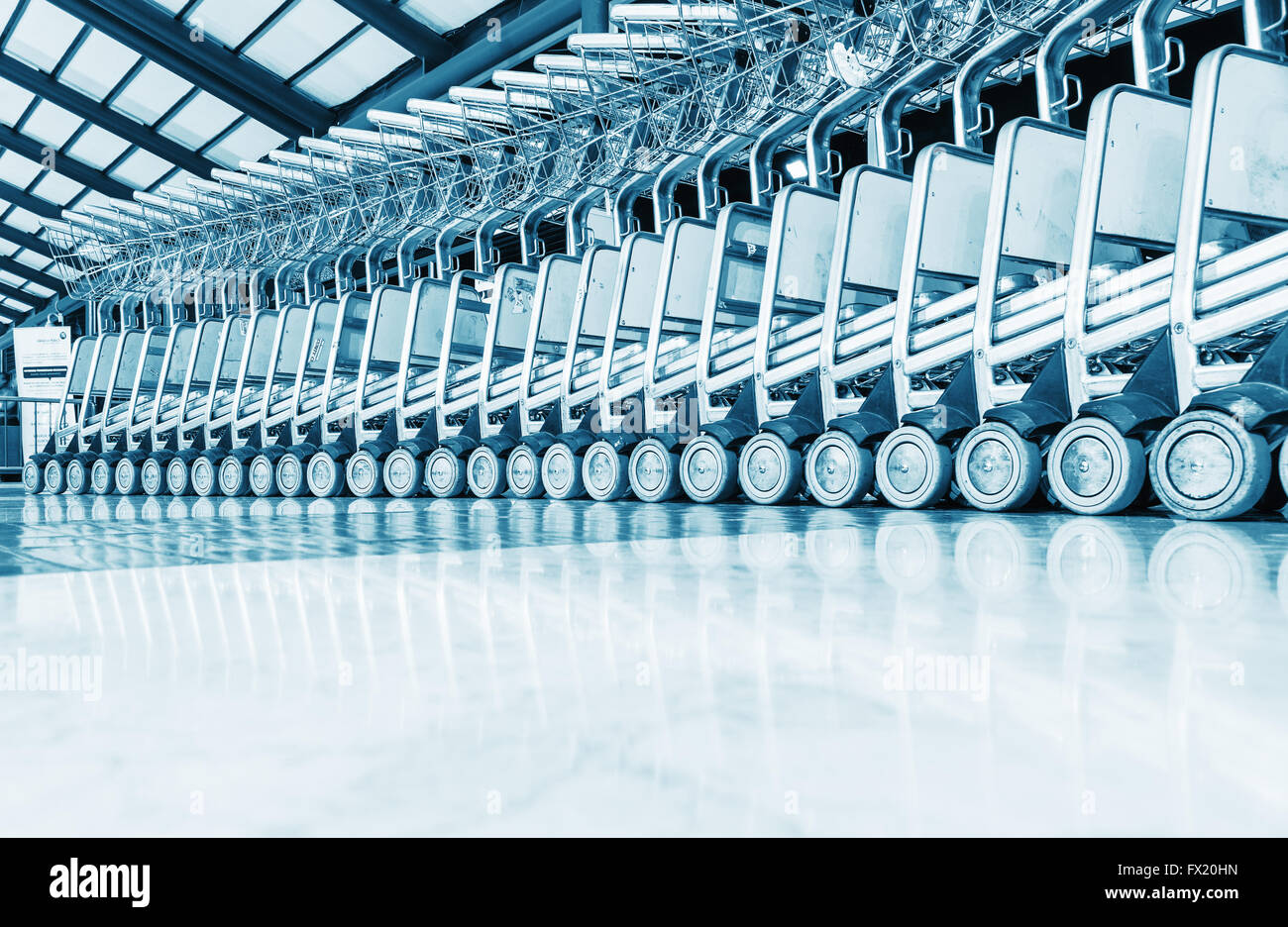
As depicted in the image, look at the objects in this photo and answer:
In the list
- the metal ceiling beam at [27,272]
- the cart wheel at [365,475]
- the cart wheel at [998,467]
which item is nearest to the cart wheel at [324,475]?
the cart wheel at [365,475]

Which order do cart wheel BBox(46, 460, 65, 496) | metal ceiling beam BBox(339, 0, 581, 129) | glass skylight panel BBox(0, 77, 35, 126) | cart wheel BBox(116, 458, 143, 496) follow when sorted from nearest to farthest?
metal ceiling beam BBox(339, 0, 581, 129) < cart wheel BBox(116, 458, 143, 496) < cart wheel BBox(46, 460, 65, 496) < glass skylight panel BBox(0, 77, 35, 126)

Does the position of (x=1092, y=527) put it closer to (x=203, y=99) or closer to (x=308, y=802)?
(x=308, y=802)

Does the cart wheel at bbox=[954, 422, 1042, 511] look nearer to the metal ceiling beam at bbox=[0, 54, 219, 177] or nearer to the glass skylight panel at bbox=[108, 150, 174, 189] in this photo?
the metal ceiling beam at bbox=[0, 54, 219, 177]

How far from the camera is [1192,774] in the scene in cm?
113

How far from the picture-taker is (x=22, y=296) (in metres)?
33.2

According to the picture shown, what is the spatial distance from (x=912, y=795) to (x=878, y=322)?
555 cm

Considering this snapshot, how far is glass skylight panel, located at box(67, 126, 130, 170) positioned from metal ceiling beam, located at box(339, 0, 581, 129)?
25.5ft

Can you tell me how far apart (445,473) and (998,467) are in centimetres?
505

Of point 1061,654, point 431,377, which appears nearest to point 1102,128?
point 1061,654

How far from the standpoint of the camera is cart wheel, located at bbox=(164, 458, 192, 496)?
39.0ft

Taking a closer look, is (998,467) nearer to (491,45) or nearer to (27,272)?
(491,45)

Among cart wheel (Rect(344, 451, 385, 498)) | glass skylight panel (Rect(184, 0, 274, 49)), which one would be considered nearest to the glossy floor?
cart wheel (Rect(344, 451, 385, 498))

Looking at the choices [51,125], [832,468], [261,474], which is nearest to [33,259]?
[51,125]
